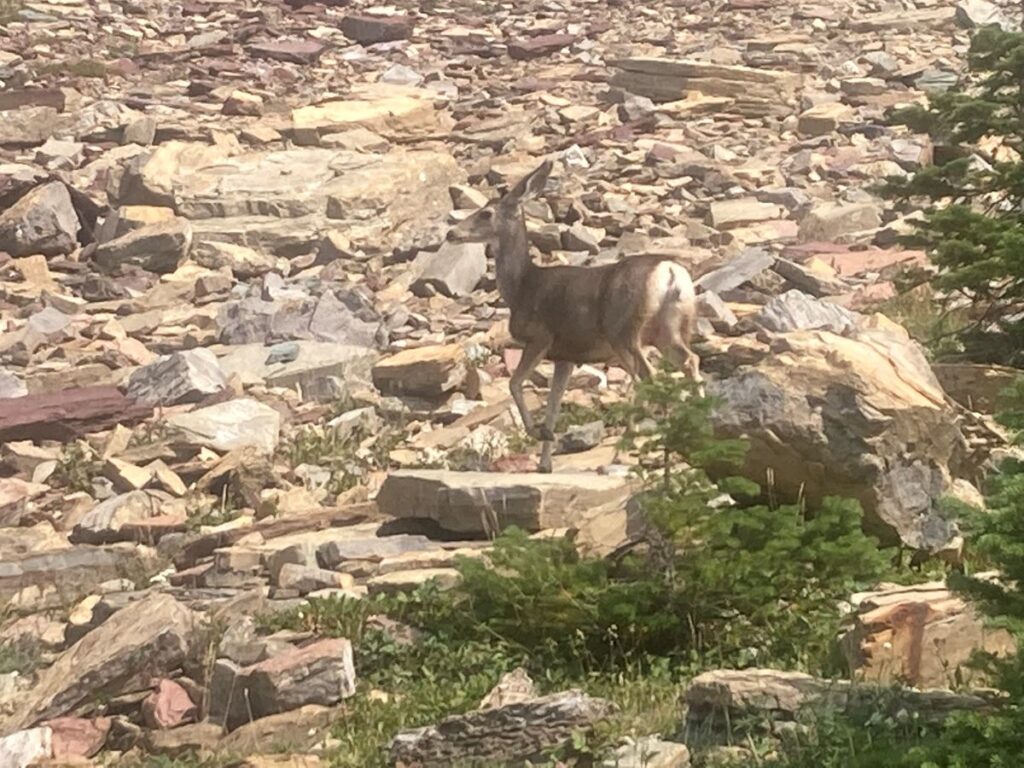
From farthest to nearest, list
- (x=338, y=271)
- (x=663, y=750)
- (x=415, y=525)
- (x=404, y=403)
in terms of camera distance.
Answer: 1. (x=338, y=271)
2. (x=404, y=403)
3. (x=415, y=525)
4. (x=663, y=750)

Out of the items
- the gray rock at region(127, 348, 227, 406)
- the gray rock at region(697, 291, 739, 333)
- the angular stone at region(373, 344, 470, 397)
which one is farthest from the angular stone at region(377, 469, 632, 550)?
the gray rock at region(697, 291, 739, 333)

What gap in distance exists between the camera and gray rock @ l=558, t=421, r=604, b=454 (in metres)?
12.9

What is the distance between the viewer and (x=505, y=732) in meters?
7.12

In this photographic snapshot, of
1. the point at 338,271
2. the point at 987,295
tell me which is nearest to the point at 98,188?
the point at 338,271

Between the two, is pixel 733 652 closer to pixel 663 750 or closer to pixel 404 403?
pixel 663 750

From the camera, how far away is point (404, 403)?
1516 cm

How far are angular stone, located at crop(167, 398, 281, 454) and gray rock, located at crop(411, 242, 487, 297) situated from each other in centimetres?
424

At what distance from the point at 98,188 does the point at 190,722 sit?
15.5 m

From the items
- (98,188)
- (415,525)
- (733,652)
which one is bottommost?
(98,188)

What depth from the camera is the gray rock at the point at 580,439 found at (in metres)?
12.9

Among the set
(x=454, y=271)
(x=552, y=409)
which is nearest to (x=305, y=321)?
(x=454, y=271)

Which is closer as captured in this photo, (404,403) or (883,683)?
(883,683)

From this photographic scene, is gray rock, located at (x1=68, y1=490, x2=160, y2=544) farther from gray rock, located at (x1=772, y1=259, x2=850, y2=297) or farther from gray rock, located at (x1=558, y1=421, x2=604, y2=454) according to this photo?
gray rock, located at (x1=772, y1=259, x2=850, y2=297)

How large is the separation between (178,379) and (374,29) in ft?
55.8
